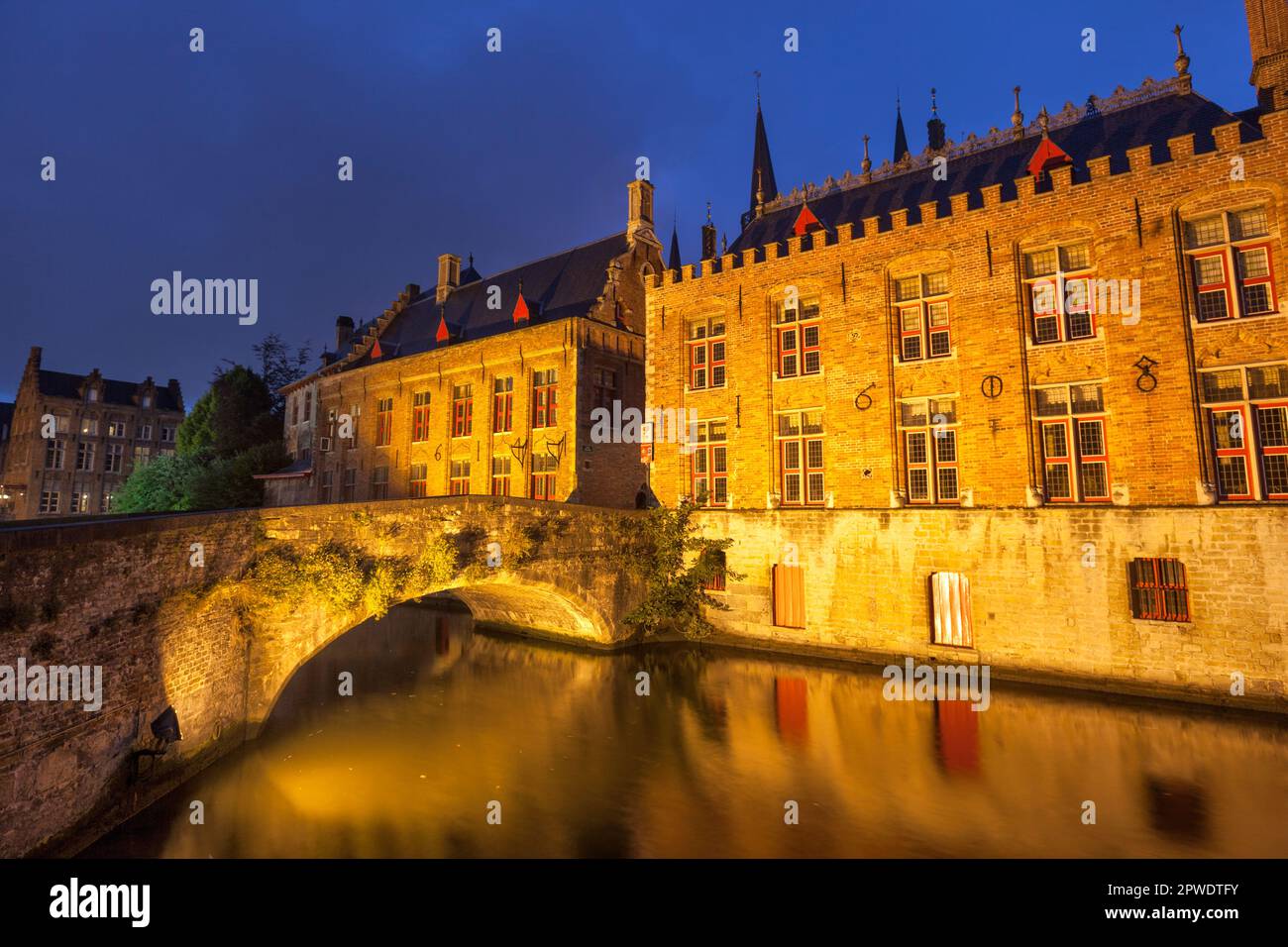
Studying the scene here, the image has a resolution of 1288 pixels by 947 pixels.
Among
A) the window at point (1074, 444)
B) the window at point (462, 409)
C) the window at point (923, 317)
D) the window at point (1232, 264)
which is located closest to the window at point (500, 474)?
the window at point (462, 409)

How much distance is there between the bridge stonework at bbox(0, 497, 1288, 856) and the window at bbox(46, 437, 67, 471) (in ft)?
156

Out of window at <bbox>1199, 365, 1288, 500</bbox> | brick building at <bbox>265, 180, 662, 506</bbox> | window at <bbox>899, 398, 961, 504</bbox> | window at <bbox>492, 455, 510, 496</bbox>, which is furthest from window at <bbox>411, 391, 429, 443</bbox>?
window at <bbox>1199, 365, 1288, 500</bbox>

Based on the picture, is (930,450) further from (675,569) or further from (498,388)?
(498,388)

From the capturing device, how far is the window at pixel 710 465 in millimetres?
18656

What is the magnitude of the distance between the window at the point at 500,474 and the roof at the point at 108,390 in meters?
45.5

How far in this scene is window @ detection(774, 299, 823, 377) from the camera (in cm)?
1759

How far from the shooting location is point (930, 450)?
50.3ft

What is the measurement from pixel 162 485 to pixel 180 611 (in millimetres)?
31621

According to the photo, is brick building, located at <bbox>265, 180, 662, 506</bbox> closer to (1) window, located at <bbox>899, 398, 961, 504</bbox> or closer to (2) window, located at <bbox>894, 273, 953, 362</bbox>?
(1) window, located at <bbox>899, 398, 961, 504</bbox>

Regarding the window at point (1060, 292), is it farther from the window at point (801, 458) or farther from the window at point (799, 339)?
the window at point (801, 458)

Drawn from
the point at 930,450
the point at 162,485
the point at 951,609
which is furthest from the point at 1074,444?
the point at 162,485
